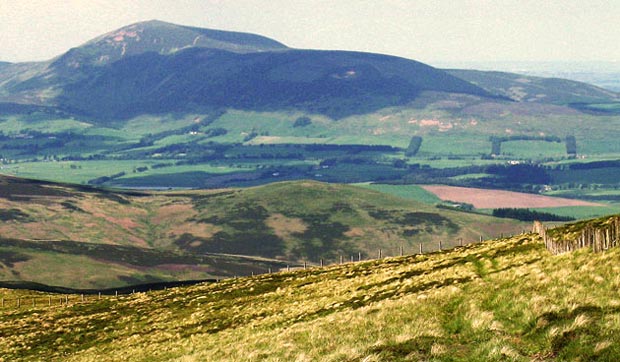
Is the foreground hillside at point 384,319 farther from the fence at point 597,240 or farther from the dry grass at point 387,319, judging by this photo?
the fence at point 597,240

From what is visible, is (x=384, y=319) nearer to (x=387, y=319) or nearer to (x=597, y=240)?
(x=387, y=319)

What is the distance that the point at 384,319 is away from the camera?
1826 inches

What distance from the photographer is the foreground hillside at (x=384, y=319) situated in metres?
35.4

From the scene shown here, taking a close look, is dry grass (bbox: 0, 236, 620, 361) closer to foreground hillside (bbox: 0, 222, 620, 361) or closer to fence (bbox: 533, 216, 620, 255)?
foreground hillside (bbox: 0, 222, 620, 361)

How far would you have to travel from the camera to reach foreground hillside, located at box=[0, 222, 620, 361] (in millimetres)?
35438

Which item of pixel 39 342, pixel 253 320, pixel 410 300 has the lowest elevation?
pixel 39 342

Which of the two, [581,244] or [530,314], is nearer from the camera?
[530,314]

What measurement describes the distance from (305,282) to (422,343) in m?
55.6

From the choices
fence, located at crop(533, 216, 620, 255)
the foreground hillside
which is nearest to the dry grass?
the foreground hillside

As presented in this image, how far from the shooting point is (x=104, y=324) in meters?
89.0

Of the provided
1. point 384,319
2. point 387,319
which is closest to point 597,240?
point 387,319

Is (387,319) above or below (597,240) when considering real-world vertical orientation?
below

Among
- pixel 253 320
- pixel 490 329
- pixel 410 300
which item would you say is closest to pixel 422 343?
pixel 490 329

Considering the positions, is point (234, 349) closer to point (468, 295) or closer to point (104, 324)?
point (468, 295)
